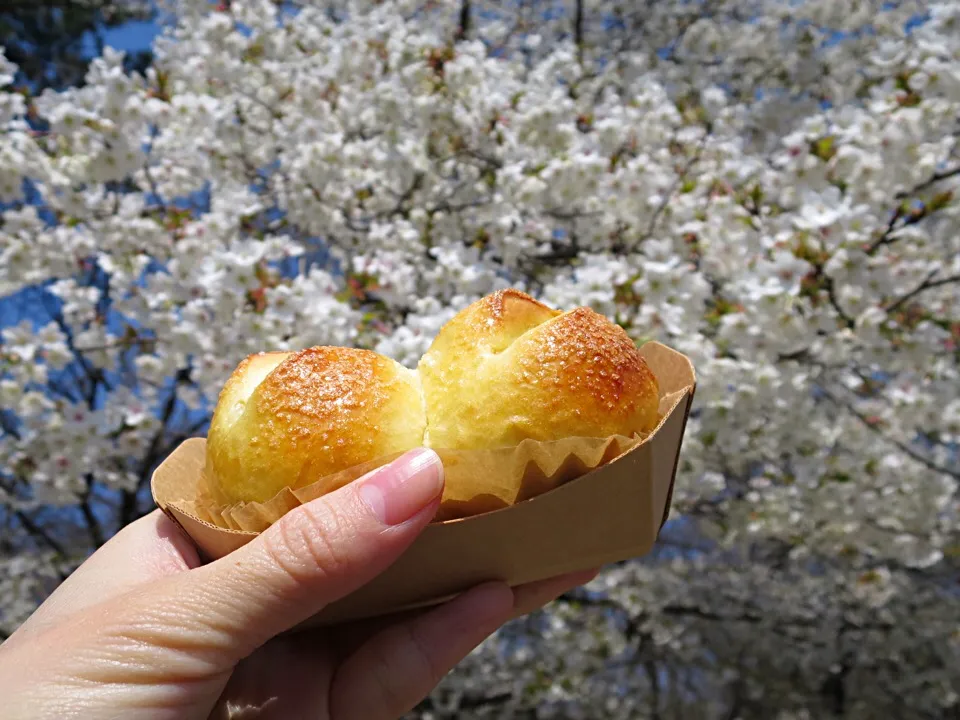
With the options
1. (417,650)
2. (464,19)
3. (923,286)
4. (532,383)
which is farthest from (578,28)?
(417,650)

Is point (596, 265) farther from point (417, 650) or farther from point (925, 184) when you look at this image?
point (417, 650)

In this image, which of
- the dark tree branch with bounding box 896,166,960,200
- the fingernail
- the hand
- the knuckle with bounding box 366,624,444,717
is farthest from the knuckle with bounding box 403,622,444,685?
the dark tree branch with bounding box 896,166,960,200

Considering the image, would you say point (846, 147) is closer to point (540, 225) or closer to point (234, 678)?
point (540, 225)

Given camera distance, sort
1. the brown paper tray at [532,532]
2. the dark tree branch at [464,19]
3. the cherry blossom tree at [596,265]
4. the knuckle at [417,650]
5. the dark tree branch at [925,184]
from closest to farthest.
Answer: the brown paper tray at [532,532] → the knuckle at [417,650] → the dark tree branch at [925,184] → the cherry blossom tree at [596,265] → the dark tree branch at [464,19]

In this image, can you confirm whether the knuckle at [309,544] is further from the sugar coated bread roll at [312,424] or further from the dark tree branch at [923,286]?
the dark tree branch at [923,286]

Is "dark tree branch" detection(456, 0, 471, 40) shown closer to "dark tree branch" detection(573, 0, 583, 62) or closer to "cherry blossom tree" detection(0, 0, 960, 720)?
"cherry blossom tree" detection(0, 0, 960, 720)

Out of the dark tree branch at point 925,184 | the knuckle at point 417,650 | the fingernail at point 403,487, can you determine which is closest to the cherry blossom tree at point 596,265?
the dark tree branch at point 925,184
